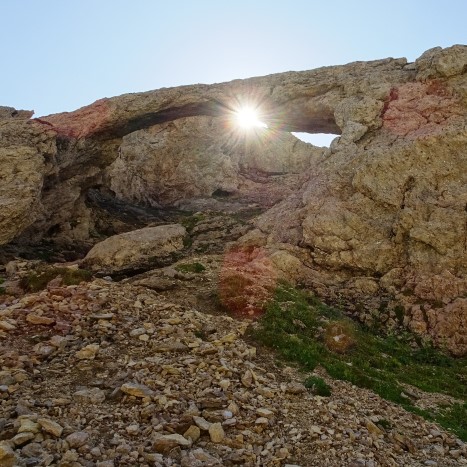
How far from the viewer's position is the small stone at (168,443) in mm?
9828

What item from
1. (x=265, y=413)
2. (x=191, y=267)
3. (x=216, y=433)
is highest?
(x=216, y=433)

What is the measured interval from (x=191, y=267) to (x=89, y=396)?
15.2m

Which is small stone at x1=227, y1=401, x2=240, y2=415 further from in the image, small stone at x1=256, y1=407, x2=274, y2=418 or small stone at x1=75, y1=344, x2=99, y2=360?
small stone at x1=75, y1=344, x2=99, y2=360

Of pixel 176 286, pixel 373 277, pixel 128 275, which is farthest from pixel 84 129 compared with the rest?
pixel 373 277

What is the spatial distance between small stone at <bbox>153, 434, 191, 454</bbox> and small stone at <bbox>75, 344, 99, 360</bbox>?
198 inches

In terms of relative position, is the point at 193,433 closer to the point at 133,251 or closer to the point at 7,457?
the point at 7,457

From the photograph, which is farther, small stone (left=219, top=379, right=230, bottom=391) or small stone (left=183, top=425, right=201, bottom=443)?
small stone (left=219, top=379, right=230, bottom=391)

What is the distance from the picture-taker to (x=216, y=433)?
1063 centimetres

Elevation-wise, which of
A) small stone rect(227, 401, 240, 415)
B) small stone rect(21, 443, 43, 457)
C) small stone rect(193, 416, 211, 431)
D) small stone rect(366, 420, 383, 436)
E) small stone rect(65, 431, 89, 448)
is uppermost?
small stone rect(21, 443, 43, 457)

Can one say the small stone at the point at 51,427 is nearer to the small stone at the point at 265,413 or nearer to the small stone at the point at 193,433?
the small stone at the point at 193,433

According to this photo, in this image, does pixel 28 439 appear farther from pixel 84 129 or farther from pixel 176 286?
pixel 84 129

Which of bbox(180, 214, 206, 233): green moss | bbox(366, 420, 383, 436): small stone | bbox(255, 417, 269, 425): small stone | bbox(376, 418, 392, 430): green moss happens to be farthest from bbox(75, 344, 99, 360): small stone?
bbox(180, 214, 206, 233): green moss

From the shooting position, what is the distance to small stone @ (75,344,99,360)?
46.1 ft

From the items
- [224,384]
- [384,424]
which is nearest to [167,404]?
[224,384]
